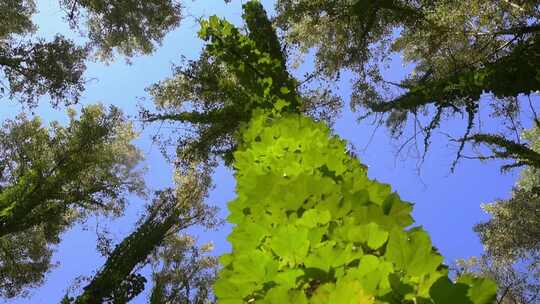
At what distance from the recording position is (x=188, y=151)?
1045 centimetres

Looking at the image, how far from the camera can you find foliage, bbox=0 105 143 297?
34.9 ft

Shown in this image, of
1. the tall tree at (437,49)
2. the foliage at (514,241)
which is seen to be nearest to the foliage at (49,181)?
the tall tree at (437,49)

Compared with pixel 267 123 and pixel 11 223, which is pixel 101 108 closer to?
pixel 11 223

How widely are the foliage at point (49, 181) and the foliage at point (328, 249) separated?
990cm

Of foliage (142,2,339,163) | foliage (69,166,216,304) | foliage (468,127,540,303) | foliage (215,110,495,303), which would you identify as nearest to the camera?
foliage (215,110,495,303)

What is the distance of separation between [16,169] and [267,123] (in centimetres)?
1382

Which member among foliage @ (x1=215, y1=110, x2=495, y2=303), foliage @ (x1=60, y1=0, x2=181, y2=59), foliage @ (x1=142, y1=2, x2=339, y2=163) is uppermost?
foliage @ (x1=60, y1=0, x2=181, y2=59)

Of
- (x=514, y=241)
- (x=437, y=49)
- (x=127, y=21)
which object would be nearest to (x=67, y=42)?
(x=127, y=21)

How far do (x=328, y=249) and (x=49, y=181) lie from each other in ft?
38.3

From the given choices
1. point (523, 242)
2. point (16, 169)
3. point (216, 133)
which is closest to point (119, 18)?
point (216, 133)

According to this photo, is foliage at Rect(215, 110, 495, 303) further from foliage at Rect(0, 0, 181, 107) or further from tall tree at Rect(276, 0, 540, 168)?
foliage at Rect(0, 0, 181, 107)

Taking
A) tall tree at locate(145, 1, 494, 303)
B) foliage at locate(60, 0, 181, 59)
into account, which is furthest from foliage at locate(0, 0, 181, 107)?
tall tree at locate(145, 1, 494, 303)

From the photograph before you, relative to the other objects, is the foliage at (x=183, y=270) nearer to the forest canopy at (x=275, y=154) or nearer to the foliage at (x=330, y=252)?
the forest canopy at (x=275, y=154)

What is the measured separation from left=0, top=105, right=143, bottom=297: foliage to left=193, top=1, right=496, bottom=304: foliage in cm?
990
